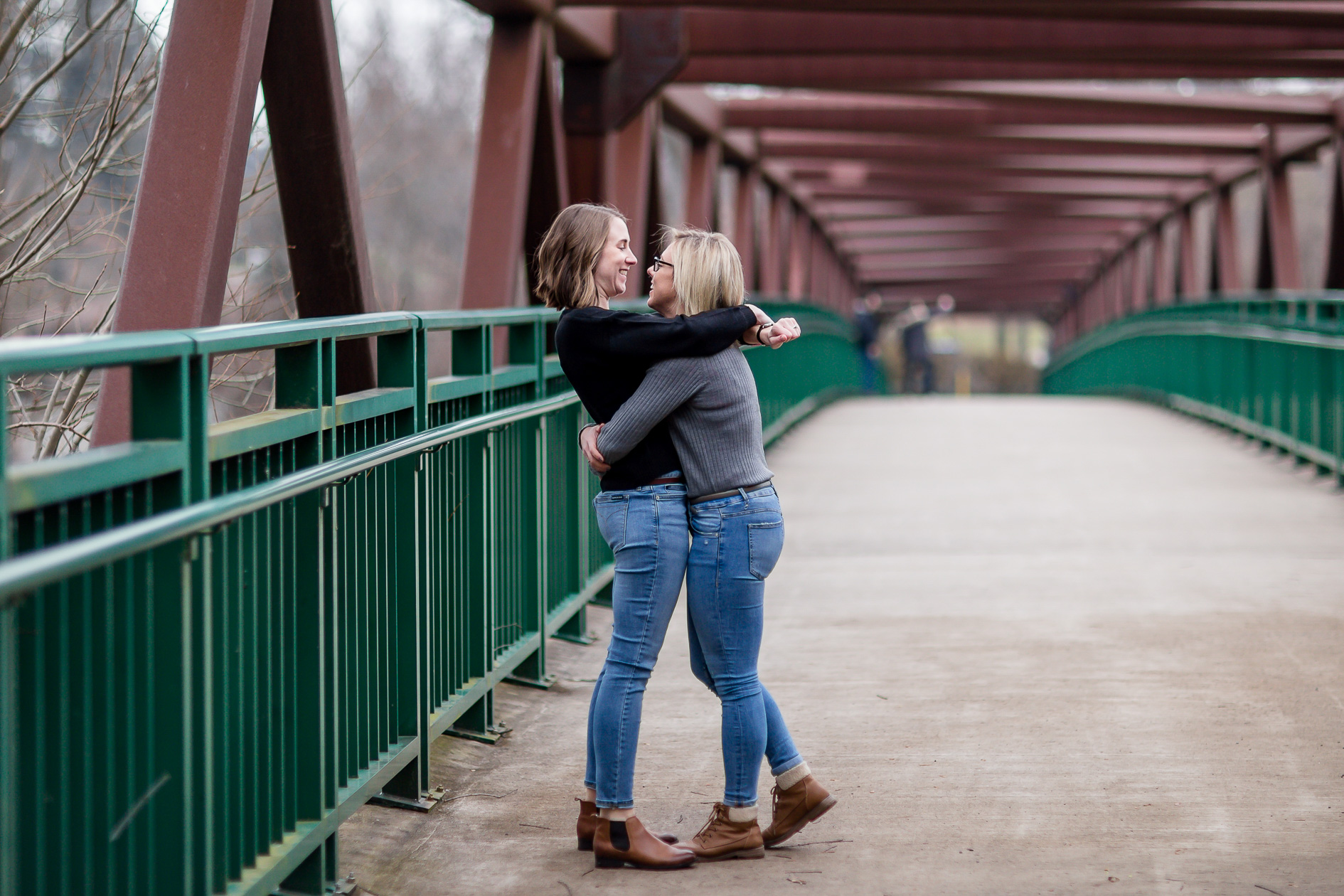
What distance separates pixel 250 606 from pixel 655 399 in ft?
3.51

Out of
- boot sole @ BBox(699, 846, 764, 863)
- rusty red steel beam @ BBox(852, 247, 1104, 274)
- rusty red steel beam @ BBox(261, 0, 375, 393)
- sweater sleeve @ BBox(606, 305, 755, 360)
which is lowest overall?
boot sole @ BBox(699, 846, 764, 863)

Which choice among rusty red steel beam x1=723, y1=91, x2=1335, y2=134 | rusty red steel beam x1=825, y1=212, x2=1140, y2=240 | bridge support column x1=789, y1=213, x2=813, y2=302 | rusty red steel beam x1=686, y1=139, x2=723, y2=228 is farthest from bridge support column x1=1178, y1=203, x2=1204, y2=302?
rusty red steel beam x1=686, y1=139, x2=723, y2=228

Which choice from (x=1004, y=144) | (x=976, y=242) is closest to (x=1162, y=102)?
(x=1004, y=144)

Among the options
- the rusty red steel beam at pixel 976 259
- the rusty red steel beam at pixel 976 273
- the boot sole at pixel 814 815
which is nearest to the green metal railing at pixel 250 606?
the boot sole at pixel 814 815

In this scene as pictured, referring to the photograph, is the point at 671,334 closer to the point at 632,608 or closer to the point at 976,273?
the point at 632,608

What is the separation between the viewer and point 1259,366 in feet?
44.5

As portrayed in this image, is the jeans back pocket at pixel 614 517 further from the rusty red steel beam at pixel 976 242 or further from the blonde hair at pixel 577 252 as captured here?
the rusty red steel beam at pixel 976 242

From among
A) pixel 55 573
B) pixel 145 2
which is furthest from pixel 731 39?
pixel 55 573

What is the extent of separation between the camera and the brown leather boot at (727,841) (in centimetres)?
385

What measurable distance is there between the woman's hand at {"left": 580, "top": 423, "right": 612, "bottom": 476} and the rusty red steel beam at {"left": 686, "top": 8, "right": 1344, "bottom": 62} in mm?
9166

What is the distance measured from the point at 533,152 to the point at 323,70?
4.25 meters

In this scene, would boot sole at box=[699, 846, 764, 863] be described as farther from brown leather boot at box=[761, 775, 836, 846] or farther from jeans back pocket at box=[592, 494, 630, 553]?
jeans back pocket at box=[592, 494, 630, 553]

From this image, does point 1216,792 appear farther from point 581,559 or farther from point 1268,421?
point 1268,421

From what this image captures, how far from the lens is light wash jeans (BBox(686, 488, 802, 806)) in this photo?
371 centimetres
